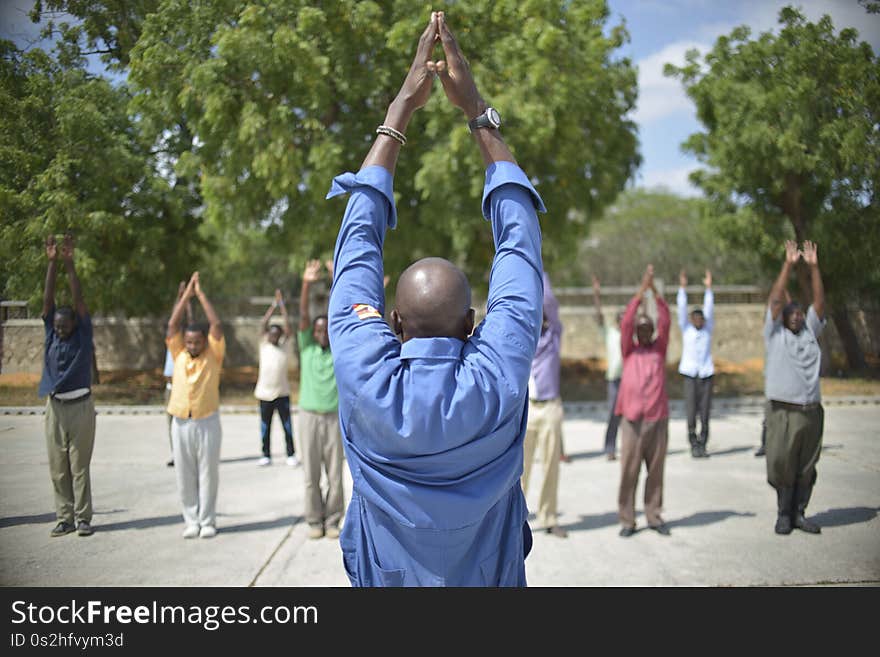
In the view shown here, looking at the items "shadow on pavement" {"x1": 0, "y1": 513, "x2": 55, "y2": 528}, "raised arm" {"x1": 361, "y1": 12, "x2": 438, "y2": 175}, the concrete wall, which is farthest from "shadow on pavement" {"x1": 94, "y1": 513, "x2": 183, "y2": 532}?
"raised arm" {"x1": 361, "y1": 12, "x2": 438, "y2": 175}

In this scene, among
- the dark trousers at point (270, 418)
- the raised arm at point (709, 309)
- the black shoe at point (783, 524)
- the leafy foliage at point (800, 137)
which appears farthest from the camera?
the dark trousers at point (270, 418)

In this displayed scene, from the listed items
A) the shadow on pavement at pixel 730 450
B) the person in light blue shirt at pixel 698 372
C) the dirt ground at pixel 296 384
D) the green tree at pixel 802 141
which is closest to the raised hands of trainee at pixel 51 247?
the dirt ground at pixel 296 384

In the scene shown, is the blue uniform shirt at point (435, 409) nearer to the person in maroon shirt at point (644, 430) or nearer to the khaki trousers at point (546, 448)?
the khaki trousers at point (546, 448)

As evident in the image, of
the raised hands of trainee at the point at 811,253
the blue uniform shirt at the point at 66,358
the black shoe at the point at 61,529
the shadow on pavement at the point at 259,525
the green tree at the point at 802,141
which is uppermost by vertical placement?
the green tree at the point at 802,141

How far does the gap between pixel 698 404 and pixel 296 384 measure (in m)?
4.82

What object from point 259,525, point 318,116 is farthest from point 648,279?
point 259,525

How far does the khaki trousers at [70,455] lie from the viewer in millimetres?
3549

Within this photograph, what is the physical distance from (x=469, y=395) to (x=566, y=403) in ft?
37.0

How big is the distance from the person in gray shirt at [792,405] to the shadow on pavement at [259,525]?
3.63 meters

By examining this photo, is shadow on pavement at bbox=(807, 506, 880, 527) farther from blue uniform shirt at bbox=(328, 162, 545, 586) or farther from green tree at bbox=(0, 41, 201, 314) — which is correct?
green tree at bbox=(0, 41, 201, 314)

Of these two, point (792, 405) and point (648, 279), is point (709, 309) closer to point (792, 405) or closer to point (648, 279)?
point (792, 405)

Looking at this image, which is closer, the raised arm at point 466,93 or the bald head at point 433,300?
the bald head at point 433,300

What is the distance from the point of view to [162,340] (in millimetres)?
4844
